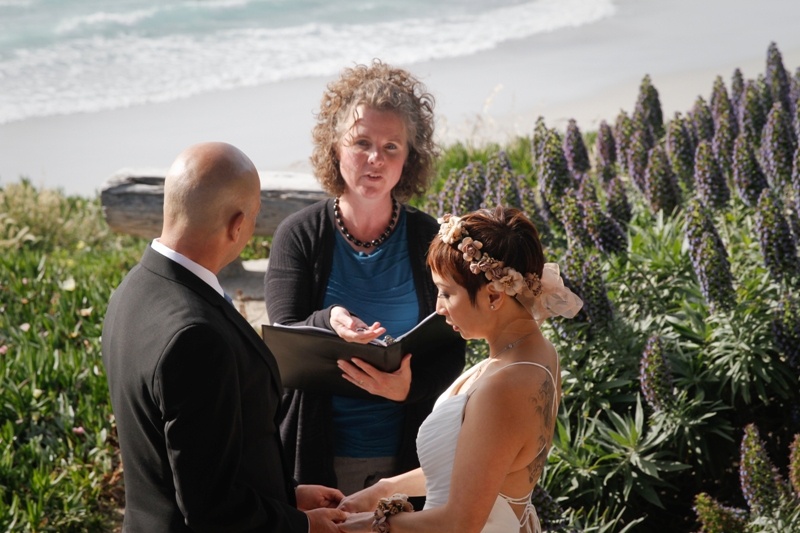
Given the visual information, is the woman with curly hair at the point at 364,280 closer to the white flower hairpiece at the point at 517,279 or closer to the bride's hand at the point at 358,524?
the bride's hand at the point at 358,524

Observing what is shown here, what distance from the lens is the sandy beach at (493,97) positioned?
14.3 meters

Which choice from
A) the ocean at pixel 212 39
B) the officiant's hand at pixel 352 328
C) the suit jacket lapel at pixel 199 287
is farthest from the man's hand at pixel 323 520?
the ocean at pixel 212 39

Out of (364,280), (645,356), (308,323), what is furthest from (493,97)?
(308,323)

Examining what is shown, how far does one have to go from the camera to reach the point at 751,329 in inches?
195

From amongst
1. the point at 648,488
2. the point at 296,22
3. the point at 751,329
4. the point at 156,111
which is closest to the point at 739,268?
the point at 751,329

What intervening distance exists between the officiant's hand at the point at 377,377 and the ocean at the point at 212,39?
15987 millimetres

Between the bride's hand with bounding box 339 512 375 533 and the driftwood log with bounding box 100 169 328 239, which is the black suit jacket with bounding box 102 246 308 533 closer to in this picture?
the bride's hand with bounding box 339 512 375 533

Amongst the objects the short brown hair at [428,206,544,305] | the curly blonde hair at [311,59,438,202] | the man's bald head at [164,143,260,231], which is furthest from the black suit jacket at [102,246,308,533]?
the curly blonde hair at [311,59,438,202]

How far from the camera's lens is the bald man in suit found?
2449mm

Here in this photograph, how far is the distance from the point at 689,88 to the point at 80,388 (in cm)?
1090

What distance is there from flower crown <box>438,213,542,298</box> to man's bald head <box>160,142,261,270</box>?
1.95 feet

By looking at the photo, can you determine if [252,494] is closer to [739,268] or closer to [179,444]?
[179,444]

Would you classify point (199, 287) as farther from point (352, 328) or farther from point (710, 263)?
point (710, 263)

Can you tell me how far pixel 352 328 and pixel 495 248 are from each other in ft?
2.51
